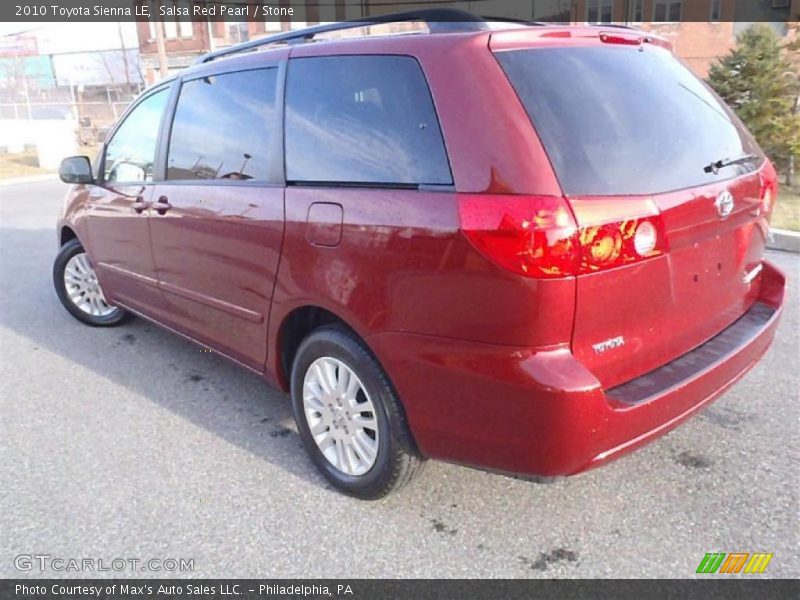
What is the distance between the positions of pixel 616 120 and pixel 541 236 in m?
0.59

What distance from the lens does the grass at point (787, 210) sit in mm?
6784

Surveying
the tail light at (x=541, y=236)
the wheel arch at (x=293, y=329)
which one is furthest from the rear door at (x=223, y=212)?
the tail light at (x=541, y=236)

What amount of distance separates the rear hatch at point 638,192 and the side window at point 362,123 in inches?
13.4

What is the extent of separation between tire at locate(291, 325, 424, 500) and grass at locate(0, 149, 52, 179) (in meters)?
19.4

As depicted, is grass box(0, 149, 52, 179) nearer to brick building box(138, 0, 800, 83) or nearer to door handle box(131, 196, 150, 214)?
brick building box(138, 0, 800, 83)

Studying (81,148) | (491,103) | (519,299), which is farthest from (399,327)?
(81,148)

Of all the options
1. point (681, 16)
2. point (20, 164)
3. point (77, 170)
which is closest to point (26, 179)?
point (20, 164)

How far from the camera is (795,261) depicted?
18.5 ft

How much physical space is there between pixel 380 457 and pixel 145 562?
95 centimetres

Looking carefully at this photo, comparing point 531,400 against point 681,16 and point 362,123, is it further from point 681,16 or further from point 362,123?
point 681,16

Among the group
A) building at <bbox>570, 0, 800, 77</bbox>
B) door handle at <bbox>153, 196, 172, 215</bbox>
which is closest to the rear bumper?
door handle at <bbox>153, 196, 172, 215</bbox>

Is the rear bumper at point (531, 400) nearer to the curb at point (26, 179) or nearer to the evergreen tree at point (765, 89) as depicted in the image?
the evergreen tree at point (765, 89)

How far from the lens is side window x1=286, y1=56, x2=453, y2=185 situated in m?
2.17
